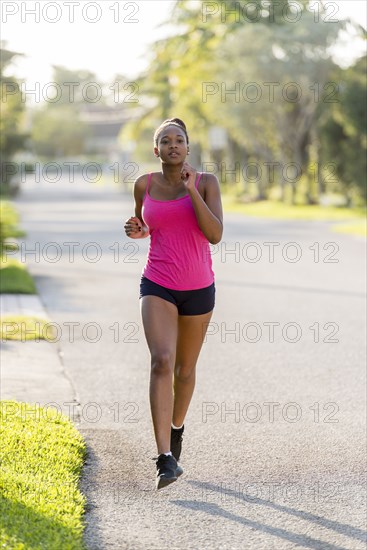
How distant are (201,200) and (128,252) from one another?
16838mm

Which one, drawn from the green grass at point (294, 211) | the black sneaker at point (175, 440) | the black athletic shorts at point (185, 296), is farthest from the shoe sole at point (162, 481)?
the green grass at point (294, 211)

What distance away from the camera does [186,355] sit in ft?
18.9

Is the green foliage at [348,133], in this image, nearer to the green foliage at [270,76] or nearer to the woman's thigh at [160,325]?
the green foliage at [270,76]

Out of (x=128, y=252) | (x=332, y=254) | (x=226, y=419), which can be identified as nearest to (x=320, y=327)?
(x=226, y=419)

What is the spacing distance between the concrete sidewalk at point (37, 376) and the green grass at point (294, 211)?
82.6ft

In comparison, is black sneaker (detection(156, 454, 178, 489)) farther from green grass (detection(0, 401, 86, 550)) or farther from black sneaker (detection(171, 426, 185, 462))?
black sneaker (detection(171, 426, 185, 462))

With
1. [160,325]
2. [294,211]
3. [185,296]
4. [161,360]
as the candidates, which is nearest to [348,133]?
[294,211]

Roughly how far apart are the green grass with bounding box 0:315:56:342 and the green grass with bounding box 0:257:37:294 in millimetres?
2606

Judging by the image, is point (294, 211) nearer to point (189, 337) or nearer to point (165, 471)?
point (189, 337)

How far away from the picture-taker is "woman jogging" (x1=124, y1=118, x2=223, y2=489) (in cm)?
537

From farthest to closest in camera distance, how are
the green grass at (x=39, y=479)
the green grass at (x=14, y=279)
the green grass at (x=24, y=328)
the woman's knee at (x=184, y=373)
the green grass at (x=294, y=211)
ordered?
the green grass at (x=294, y=211)
the green grass at (x=14, y=279)
the green grass at (x=24, y=328)
the woman's knee at (x=184, y=373)
the green grass at (x=39, y=479)

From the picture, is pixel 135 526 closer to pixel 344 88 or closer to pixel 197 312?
pixel 197 312

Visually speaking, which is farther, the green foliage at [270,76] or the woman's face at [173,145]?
the green foliage at [270,76]

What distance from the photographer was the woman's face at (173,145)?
5.50 m
